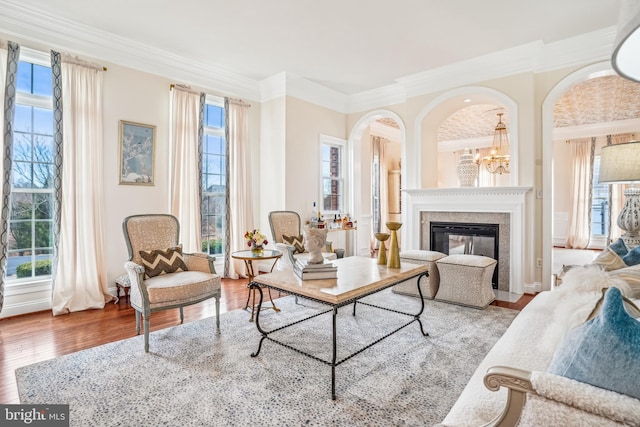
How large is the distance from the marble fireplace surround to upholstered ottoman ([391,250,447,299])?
3.43 feet

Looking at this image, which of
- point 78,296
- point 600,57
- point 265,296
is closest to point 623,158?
point 600,57

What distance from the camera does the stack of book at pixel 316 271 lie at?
2.48 metres

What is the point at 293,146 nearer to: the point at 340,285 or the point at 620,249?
the point at 340,285

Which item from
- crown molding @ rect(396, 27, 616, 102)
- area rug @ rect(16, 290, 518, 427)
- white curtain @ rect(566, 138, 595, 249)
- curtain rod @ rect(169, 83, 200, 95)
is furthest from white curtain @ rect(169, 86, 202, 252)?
white curtain @ rect(566, 138, 595, 249)

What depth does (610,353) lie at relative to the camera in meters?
0.88

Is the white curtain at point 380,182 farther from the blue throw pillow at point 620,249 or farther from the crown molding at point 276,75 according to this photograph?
the blue throw pillow at point 620,249

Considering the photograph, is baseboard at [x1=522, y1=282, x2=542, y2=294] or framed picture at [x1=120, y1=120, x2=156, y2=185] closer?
framed picture at [x1=120, y1=120, x2=156, y2=185]

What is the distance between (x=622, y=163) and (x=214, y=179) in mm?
4685

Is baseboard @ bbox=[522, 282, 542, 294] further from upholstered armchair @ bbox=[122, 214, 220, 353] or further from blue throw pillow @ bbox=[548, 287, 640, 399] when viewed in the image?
blue throw pillow @ bbox=[548, 287, 640, 399]

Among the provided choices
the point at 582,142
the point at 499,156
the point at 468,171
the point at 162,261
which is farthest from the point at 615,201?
the point at 162,261

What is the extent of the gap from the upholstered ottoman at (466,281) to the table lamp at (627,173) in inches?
47.9

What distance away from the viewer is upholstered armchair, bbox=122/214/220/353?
275 centimetres

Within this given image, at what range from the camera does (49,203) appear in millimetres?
3777

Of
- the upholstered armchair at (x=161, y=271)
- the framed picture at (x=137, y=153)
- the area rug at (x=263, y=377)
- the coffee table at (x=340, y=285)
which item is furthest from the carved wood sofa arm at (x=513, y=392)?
the framed picture at (x=137, y=153)
